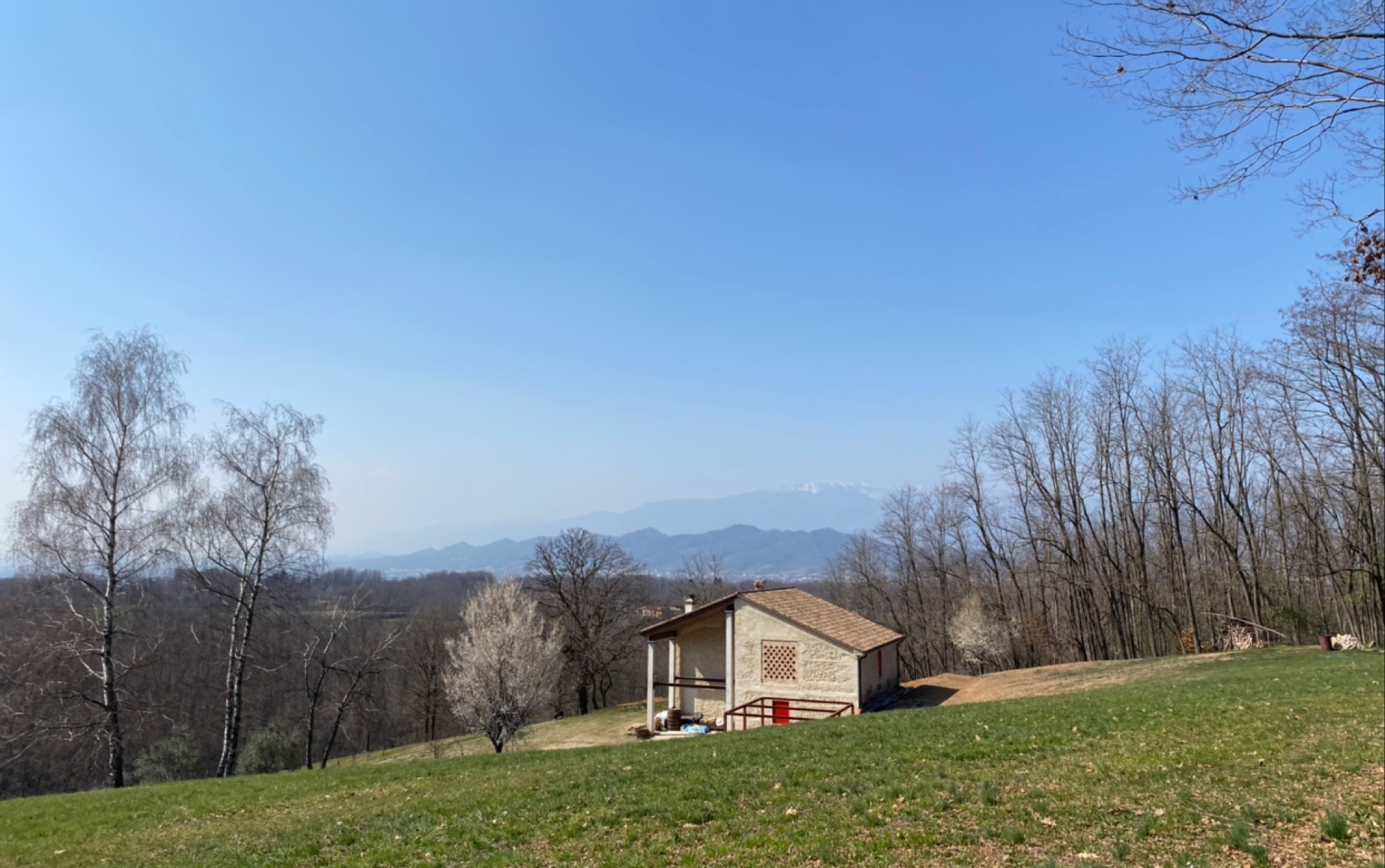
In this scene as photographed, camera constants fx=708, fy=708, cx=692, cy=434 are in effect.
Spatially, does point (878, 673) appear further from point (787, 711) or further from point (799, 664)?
point (787, 711)

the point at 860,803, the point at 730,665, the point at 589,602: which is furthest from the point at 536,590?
the point at 860,803

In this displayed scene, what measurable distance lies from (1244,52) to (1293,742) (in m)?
9.32

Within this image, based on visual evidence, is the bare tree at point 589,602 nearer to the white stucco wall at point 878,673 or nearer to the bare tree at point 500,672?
the bare tree at point 500,672

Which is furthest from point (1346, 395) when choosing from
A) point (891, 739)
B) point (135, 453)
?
point (135, 453)

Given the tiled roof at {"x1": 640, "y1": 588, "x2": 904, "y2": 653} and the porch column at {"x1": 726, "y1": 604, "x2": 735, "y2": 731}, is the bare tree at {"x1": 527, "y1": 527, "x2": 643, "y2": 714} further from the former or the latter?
the porch column at {"x1": 726, "y1": 604, "x2": 735, "y2": 731}

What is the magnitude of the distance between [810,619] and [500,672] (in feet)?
39.2

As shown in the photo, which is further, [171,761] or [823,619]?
[823,619]

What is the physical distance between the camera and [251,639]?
24609 millimetres

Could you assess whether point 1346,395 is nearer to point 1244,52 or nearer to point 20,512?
point 1244,52

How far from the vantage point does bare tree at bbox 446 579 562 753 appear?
85.7 feet

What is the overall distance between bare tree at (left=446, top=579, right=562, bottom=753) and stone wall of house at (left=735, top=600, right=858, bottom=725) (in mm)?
7794

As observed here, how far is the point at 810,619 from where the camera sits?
27.8m

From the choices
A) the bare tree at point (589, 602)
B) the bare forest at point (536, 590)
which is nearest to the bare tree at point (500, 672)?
the bare forest at point (536, 590)

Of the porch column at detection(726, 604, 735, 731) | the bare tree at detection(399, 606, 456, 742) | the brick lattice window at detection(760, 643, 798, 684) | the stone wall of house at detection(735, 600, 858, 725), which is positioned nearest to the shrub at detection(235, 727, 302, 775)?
the bare tree at detection(399, 606, 456, 742)
